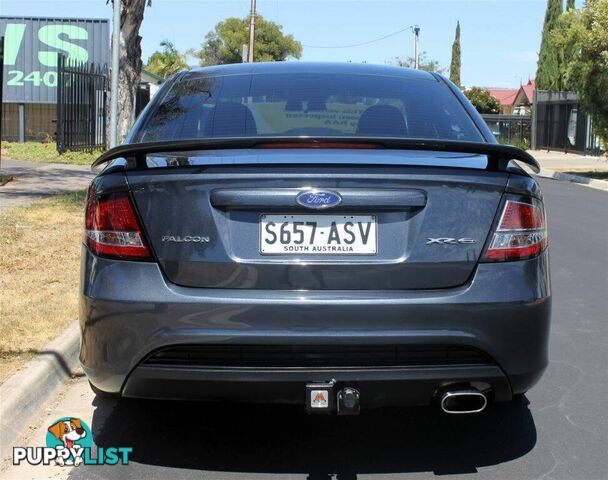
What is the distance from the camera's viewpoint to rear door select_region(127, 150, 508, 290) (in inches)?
117

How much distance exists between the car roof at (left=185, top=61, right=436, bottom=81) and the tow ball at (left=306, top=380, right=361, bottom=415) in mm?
1993

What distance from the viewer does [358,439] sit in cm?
378

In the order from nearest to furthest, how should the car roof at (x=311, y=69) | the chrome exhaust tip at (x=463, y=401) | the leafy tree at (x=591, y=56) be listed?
the chrome exhaust tip at (x=463, y=401) < the car roof at (x=311, y=69) < the leafy tree at (x=591, y=56)

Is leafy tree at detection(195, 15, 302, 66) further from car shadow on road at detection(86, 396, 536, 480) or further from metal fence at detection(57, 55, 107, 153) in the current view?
car shadow on road at detection(86, 396, 536, 480)

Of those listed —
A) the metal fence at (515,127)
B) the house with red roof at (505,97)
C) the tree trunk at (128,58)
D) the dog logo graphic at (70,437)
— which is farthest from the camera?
the house with red roof at (505,97)

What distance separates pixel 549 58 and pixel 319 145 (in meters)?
42.4

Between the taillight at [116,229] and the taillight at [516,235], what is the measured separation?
4.34 ft

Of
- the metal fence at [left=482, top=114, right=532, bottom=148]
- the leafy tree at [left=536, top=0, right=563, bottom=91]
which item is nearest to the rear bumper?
the leafy tree at [left=536, top=0, right=563, bottom=91]

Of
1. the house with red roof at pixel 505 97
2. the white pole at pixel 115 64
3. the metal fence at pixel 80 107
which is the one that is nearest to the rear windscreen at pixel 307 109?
the white pole at pixel 115 64

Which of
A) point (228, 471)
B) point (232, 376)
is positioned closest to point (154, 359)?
point (232, 376)

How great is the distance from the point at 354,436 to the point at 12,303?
3.03 meters

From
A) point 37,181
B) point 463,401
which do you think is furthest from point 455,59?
point 463,401

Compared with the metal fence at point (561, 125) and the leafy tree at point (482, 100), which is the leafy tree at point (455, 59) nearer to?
the leafy tree at point (482, 100)

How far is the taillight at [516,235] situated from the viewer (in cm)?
308
